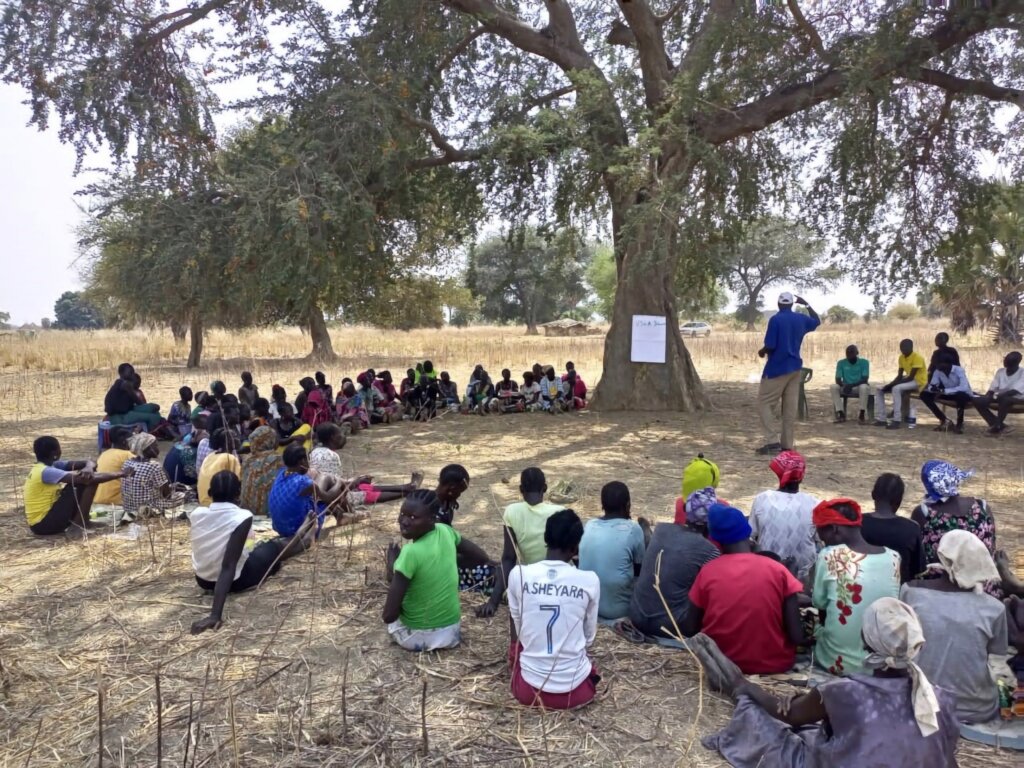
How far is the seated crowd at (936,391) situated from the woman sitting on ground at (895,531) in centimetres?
724

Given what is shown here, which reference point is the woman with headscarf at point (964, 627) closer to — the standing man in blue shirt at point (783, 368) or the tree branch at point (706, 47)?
the standing man in blue shirt at point (783, 368)

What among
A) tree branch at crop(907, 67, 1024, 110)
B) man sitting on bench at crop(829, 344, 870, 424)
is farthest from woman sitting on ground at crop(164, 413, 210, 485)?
tree branch at crop(907, 67, 1024, 110)

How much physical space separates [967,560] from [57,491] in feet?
20.5

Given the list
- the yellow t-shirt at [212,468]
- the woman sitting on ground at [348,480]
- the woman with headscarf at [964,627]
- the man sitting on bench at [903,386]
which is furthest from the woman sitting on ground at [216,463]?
the man sitting on bench at [903,386]

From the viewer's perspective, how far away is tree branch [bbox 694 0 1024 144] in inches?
370

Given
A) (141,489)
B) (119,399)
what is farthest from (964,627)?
(119,399)

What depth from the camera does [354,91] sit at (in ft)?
34.0

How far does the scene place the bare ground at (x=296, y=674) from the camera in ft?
11.3

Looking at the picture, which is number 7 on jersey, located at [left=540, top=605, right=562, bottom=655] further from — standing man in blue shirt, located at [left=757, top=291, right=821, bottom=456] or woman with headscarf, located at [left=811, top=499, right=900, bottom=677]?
standing man in blue shirt, located at [left=757, top=291, right=821, bottom=456]

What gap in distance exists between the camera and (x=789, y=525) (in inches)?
192

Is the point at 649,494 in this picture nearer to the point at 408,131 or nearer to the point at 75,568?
the point at 75,568

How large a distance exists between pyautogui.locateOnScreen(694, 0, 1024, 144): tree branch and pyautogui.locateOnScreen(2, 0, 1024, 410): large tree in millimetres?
23

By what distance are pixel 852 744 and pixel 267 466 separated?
5.55m

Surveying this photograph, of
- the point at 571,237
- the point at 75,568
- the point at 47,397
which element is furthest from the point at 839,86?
the point at 47,397
